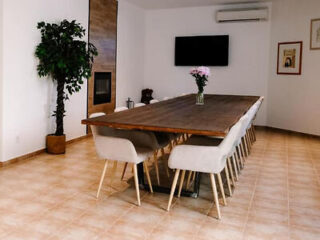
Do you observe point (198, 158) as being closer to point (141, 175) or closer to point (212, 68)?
point (141, 175)

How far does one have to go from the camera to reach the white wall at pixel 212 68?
807cm

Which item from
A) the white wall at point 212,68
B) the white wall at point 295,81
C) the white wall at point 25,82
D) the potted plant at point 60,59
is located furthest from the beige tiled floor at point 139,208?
the white wall at point 212,68

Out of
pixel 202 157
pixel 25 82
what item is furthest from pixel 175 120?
pixel 25 82

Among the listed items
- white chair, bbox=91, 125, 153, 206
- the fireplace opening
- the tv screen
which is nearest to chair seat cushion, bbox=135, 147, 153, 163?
white chair, bbox=91, 125, 153, 206

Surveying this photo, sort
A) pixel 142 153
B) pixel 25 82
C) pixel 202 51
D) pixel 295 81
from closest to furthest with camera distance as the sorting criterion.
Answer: pixel 142 153 < pixel 25 82 < pixel 295 81 < pixel 202 51

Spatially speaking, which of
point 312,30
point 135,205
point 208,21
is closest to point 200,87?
point 135,205

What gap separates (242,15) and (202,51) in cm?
122

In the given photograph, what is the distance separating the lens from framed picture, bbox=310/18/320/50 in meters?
6.89

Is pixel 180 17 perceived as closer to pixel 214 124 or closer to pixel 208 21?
pixel 208 21

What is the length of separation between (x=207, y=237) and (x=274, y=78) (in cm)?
596

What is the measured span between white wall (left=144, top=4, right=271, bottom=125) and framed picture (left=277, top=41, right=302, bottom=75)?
329 mm

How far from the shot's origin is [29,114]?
4.92m

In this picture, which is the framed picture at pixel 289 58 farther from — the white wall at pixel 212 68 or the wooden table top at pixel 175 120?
the wooden table top at pixel 175 120

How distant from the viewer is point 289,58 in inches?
298
